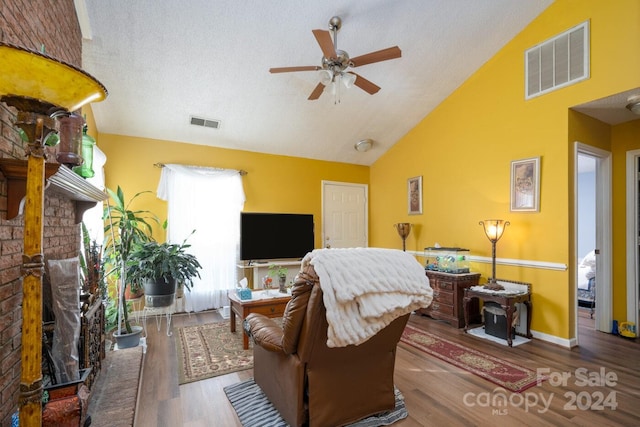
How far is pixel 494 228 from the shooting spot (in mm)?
3758

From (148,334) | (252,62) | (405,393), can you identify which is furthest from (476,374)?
(252,62)

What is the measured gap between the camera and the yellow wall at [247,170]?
4422 millimetres

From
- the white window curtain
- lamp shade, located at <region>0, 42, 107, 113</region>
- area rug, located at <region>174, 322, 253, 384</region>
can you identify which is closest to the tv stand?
the white window curtain

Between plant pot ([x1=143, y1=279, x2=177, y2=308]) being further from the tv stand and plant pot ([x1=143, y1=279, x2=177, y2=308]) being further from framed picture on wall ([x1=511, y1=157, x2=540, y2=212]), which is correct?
framed picture on wall ([x1=511, y1=157, x2=540, y2=212])

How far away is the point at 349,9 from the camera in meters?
3.09

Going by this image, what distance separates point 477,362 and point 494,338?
2.56 ft

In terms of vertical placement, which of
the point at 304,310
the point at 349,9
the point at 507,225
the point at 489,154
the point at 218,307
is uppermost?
the point at 349,9

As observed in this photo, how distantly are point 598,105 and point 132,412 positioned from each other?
4.88 meters

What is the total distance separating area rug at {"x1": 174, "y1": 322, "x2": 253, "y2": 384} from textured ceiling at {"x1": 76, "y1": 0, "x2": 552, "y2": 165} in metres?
2.81

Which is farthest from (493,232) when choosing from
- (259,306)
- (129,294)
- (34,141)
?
(129,294)

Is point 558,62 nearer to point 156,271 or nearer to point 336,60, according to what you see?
point 336,60

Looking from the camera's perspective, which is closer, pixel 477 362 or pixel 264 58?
pixel 477 362

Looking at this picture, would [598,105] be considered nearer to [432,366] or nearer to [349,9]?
[349,9]

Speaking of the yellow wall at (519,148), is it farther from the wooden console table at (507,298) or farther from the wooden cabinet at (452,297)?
the wooden cabinet at (452,297)
